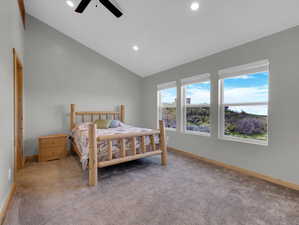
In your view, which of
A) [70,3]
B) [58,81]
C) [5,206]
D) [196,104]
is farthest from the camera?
[58,81]

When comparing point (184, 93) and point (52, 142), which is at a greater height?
point (184, 93)

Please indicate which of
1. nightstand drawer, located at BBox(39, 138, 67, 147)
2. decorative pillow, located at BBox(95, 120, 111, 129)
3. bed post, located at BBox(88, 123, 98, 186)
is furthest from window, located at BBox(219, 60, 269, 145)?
nightstand drawer, located at BBox(39, 138, 67, 147)

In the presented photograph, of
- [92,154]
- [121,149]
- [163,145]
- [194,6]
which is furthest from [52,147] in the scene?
[194,6]

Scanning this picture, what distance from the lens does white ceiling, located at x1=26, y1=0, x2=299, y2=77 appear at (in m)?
2.16

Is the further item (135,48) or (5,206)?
(135,48)

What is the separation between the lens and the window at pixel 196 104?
3477 millimetres

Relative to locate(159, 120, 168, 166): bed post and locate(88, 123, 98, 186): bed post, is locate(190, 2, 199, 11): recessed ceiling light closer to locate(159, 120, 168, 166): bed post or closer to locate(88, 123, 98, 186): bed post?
locate(159, 120, 168, 166): bed post

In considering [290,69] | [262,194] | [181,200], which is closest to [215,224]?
[181,200]

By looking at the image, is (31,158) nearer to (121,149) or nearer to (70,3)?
(121,149)

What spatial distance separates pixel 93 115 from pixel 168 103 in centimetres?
231

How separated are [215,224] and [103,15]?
3.86 meters

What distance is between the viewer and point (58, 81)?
157 inches

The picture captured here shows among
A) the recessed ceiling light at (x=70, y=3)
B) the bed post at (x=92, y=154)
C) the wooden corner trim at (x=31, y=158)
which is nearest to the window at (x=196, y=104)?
the bed post at (x=92, y=154)

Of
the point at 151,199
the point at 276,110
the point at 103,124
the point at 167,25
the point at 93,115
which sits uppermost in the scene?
the point at 167,25
